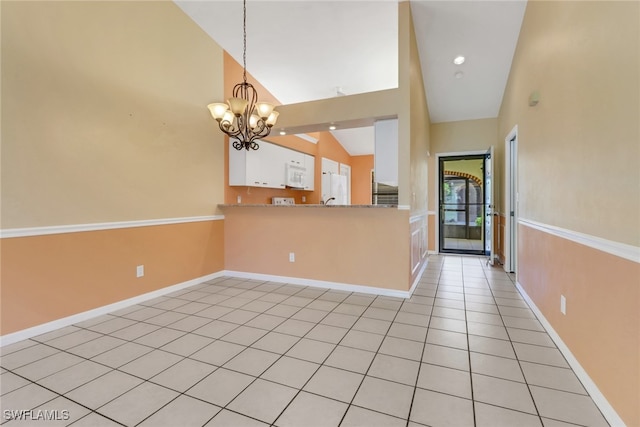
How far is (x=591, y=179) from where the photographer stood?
5.68 feet

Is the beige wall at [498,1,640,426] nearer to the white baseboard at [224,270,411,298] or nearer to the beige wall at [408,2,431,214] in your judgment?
the beige wall at [408,2,431,214]

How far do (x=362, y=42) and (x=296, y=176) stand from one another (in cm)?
258

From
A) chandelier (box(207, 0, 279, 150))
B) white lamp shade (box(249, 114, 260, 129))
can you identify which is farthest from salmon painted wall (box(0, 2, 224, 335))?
white lamp shade (box(249, 114, 260, 129))

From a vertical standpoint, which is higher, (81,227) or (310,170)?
(310,170)

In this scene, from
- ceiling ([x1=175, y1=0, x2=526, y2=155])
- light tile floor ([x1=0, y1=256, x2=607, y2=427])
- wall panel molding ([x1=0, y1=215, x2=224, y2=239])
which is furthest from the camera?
ceiling ([x1=175, y1=0, x2=526, y2=155])

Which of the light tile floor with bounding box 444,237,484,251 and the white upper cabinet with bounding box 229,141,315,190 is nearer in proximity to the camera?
the white upper cabinet with bounding box 229,141,315,190

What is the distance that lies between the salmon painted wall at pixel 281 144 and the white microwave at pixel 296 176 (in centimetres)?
31

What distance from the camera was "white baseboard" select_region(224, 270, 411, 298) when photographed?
339 cm

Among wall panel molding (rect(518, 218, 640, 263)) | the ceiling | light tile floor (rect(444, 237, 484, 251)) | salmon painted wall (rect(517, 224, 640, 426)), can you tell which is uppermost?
the ceiling

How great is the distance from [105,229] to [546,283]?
412 cm

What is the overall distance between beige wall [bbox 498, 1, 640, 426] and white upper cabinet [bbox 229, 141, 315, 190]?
3.53m

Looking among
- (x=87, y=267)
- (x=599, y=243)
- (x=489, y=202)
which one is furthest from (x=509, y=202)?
(x=87, y=267)

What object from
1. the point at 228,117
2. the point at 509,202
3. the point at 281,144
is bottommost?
the point at 509,202

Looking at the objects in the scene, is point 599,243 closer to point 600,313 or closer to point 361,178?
point 600,313
